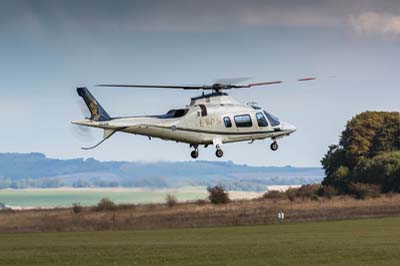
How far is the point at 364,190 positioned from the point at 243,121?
7461 cm

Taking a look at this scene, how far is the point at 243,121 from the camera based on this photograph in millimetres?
59125

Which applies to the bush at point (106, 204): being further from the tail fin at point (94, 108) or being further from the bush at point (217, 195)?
the tail fin at point (94, 108)

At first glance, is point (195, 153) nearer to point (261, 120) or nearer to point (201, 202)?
point (261, 120)

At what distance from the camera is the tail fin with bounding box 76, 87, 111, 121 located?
56.1 metres

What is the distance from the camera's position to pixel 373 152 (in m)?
146

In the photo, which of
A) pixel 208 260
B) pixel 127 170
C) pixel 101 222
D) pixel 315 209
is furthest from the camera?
pixel 315 209

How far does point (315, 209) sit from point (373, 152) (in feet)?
97.6

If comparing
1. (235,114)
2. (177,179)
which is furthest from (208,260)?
(177,179)

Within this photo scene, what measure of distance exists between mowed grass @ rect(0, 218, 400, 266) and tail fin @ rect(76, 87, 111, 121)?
6.92m

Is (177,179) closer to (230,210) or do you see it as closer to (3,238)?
(3,238)

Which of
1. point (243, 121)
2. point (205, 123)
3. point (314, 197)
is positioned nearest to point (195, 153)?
point (205, 123)

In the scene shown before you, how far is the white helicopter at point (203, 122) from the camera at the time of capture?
55.9 metres

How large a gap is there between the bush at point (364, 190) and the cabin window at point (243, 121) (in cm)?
7232

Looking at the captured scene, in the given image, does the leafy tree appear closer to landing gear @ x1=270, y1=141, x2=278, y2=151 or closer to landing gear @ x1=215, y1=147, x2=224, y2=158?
landing gear @ x1=270, y1=141, x2=278, y2=151
